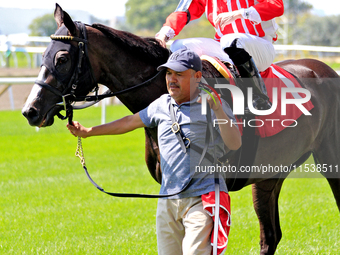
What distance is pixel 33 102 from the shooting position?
9.70 feet

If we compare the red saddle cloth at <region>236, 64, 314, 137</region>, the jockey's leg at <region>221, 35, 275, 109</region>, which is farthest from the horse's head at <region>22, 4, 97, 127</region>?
the red saddle cloth at <region>236, 64, 314, 137</region>

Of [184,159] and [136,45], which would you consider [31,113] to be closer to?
[136,45]

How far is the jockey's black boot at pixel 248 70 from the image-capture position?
3.38m

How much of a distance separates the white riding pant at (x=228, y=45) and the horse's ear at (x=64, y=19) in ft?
2.62

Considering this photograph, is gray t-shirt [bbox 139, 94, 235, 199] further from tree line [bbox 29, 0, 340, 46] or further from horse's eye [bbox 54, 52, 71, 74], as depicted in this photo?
tree line [bbox 29, 0, 340, 46]

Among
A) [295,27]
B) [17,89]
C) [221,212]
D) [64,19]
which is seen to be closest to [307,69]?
[221,212]

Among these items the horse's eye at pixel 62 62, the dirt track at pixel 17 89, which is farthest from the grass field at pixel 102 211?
the dirt track at pixel 17 89

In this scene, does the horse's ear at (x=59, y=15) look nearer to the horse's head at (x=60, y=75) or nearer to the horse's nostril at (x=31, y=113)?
the horse's head at (x=60, y=75)

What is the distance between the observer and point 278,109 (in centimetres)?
371

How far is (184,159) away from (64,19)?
1245 millimetres

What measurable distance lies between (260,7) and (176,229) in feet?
5.84

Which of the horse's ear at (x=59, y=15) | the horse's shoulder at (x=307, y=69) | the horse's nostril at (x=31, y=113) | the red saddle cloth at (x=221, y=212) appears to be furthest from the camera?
the horse's shoulder at (x=307, y=69)

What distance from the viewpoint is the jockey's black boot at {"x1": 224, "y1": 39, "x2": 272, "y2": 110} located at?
133 inches

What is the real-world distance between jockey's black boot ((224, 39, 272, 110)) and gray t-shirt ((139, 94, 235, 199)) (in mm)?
755
